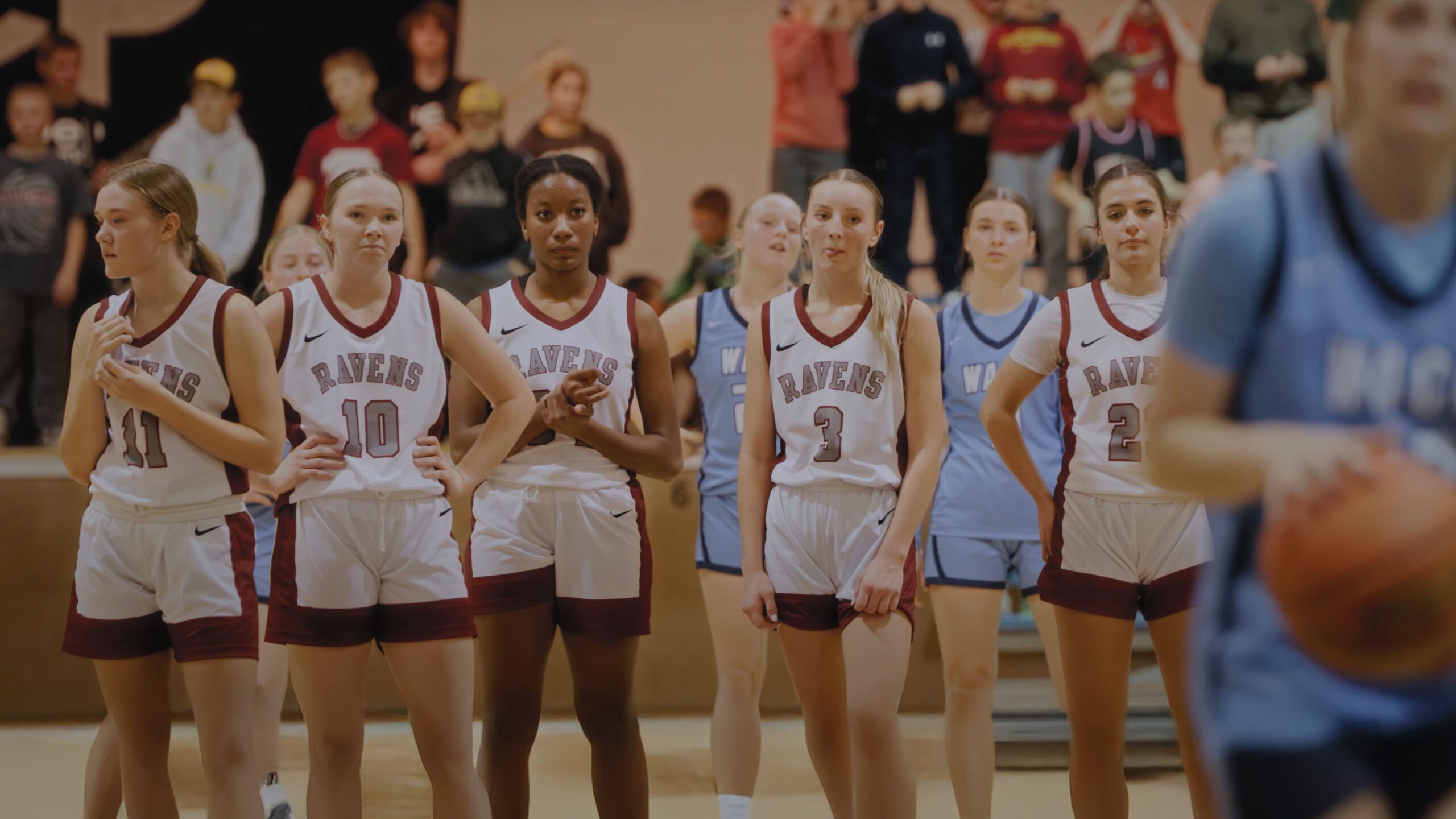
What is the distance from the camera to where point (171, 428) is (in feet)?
10.2

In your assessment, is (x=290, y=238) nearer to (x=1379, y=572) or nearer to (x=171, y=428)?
(x=171, y=428)

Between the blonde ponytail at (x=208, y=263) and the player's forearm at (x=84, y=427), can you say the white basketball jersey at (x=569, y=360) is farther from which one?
the player's forearm at (x=84, y=427)

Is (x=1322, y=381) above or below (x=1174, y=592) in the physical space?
above

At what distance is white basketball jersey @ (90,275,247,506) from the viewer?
10.2 feet

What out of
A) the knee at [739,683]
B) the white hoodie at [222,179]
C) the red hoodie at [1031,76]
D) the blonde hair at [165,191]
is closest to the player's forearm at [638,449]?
the knee at [739,683]

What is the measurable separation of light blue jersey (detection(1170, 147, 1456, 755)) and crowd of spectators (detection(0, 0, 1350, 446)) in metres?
6.03

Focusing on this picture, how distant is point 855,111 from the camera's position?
816 cm

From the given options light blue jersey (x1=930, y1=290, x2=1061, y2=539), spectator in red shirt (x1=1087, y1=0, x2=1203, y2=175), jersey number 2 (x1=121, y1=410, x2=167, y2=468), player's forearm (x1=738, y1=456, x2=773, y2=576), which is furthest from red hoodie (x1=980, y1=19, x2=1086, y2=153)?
jersey number 2 (x1=121, y1=410, x2=167, y2=468)

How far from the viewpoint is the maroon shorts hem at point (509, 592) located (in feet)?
A: 11.4

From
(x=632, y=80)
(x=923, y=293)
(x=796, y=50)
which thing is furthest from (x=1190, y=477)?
(x=632, y=80)

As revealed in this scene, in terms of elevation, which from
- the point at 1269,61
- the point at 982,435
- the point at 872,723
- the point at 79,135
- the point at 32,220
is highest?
the point at 1269,61

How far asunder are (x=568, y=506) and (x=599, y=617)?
1.01ft

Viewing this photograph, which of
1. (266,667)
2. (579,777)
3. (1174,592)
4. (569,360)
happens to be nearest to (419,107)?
(579,777)

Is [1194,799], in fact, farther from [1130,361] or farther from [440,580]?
[440,580]
